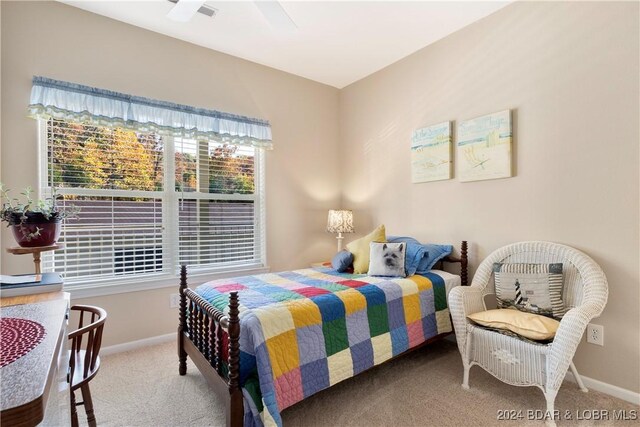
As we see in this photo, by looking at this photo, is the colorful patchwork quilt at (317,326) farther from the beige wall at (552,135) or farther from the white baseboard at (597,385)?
the white baseboard at (597,385)

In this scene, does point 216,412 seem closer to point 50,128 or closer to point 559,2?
point 50,128

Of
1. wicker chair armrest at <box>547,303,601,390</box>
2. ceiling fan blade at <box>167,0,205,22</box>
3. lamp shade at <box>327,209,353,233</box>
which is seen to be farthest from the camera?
lamp shade at <box>327,209,353,233</box>

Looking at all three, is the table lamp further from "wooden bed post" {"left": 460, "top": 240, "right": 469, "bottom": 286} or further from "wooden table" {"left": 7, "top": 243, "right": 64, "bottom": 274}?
"wooden table" {"left": 7, "top": 243, "right": 64, "bottom": 274}

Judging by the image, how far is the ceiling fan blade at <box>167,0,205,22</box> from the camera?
199 centimetres

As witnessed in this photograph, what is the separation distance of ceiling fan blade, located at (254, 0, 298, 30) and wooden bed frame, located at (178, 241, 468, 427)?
1.65 m

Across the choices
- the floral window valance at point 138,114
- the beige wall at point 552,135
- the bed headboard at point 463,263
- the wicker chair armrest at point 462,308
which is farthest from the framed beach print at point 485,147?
the floral window valance at point 138,114

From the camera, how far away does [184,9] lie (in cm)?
208

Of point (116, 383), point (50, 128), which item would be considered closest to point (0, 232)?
point (50, 128)

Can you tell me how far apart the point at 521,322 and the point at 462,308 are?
0.35 metres

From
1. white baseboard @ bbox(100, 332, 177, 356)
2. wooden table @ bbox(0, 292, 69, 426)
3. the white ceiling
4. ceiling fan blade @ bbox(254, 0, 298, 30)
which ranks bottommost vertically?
white baseboard @ bbox(100, 332, 177, 356)

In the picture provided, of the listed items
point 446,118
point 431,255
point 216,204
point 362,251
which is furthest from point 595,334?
point 216,204

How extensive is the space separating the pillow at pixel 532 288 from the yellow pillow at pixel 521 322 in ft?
0.26

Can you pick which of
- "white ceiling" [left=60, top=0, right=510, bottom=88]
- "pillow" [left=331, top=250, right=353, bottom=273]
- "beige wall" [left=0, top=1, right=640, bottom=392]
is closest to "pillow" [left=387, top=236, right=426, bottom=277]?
"beige wall" [left=0, top=1, right=640, bottom=392]

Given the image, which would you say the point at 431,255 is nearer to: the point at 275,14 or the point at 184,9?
the point at 275,14
